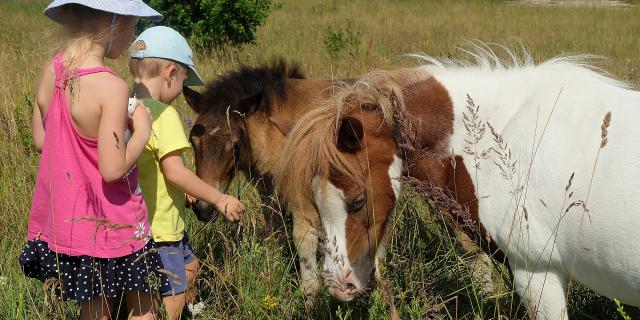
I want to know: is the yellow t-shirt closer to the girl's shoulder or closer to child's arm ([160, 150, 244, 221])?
child's arm ([160, 150, 244, 221])

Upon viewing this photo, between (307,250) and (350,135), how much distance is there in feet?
4.46

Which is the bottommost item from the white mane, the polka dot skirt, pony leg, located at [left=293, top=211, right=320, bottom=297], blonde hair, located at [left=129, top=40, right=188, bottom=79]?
pony leg, located at [left=293, top=211, right=320, bottom=297]

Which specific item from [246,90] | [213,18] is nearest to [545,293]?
[246,90]

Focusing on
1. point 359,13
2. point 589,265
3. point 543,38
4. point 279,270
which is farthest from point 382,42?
point 589,265

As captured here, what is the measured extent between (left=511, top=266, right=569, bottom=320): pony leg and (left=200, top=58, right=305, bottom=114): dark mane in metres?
2.04

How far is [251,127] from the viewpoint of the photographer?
3955 mm

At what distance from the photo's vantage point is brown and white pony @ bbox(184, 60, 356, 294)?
3.65 meters

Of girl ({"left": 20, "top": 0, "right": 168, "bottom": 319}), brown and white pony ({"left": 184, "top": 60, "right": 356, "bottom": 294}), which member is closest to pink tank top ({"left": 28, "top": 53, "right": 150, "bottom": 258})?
girl ({"left": 20, "top": 0, "right": 168, "bottom": 319})

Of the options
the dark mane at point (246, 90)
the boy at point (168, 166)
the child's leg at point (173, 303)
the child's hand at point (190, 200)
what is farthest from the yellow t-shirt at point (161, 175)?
the dark mane at point (246, 90)

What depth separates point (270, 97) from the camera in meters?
4.05

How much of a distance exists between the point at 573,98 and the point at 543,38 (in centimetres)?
1093

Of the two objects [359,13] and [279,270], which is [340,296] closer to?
[279,270]

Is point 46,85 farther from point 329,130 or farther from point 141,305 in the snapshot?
point 329,130

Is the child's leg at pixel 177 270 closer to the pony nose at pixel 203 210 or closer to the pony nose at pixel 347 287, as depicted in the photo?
the pony nose at pixel 203 210
